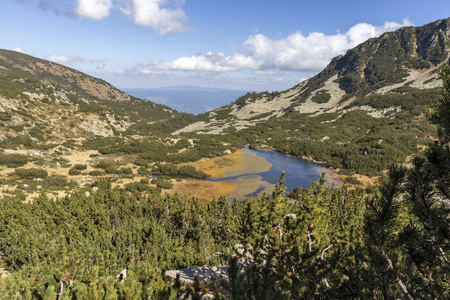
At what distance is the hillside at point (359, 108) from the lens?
5622 centimetres

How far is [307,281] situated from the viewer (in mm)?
7152

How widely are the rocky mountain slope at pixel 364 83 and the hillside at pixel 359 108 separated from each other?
348mm

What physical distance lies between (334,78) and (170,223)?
143 metres

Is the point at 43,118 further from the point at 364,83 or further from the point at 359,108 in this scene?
the point at 364,83

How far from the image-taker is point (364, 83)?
113 metres

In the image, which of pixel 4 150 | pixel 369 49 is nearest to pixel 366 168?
pixel 4 150

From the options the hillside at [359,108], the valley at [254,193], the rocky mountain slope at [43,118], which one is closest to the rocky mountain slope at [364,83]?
the hillside at [359,108]

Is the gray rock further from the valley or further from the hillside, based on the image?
the hillside

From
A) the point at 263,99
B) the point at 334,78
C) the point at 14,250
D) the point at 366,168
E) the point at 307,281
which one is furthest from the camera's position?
the point at 263,99

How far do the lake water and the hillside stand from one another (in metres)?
5.41

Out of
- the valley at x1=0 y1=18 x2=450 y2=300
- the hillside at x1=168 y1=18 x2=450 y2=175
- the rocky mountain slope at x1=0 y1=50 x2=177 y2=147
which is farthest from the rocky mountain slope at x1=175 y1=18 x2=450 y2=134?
the rocky mountain slope at x1=0 y1=50 x2=177 y2=147

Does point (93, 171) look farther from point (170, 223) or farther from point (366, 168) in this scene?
point (366, 168)

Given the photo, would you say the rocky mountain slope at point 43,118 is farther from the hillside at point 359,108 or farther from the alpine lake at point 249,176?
the alpine lake at point 249,176

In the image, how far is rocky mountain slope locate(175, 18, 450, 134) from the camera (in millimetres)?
92750
